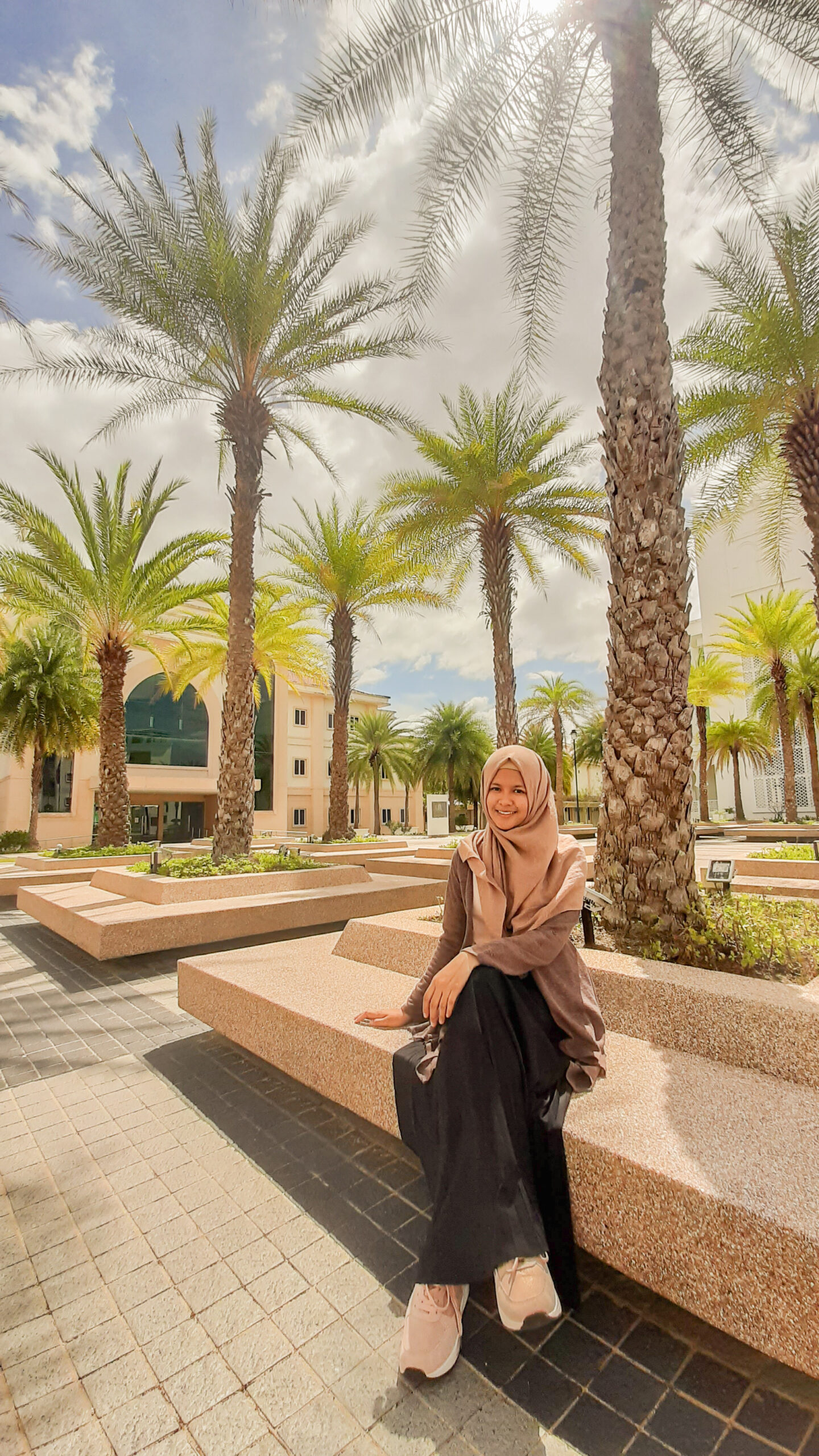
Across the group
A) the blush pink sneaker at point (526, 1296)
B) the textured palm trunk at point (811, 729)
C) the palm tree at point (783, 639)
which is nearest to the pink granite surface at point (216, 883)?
the blush pink sneaker at point (526, 1296)

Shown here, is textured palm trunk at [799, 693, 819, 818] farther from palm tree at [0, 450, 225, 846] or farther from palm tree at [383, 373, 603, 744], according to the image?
palm tree at [0, 450, 225, 846]

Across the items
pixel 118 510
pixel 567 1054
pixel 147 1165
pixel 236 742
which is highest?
pixel 118 510

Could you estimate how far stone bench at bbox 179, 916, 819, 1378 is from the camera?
5.10 ft

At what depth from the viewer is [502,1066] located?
1902mm

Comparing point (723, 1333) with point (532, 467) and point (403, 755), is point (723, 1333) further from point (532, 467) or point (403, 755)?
point (403, 755)

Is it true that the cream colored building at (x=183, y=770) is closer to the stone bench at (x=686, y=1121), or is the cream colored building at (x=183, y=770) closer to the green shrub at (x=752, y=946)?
the green shrub at (x=752, y=946)

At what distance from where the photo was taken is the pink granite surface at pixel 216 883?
7578mm

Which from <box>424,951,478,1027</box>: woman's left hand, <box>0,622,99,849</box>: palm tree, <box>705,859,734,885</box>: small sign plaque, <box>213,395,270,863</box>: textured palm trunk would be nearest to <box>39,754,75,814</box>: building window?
<box>0,622,99,849</box>: palm tree

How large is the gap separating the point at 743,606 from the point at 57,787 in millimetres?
41539

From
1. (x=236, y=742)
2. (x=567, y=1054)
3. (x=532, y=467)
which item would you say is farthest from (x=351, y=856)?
(x=567, y=1054)

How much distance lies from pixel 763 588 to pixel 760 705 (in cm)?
1507

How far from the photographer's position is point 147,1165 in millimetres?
2719

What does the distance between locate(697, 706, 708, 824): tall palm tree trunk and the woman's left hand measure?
30.6 m

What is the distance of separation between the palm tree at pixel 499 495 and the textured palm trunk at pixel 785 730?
13291mm
